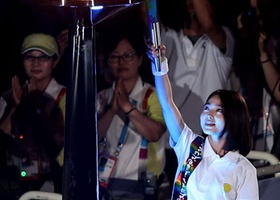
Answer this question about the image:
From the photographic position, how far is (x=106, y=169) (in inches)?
152

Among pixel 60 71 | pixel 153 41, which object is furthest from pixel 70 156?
pixel 60 71

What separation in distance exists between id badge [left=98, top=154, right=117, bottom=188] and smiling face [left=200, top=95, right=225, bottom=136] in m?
1.21

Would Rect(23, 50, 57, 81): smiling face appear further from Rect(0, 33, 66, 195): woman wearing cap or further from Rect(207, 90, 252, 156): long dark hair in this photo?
Rect(207, 90, 252, 156): long dark hair

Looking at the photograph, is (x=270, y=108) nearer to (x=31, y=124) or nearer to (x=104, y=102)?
(x=104, y=102)

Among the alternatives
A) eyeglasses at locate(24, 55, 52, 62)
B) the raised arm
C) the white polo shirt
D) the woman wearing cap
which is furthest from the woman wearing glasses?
the white polo shirt

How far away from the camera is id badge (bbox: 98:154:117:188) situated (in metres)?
3.84

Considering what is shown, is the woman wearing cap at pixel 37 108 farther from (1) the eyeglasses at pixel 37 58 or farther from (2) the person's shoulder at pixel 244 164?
(2) the person's shoulder at pixel 244 164

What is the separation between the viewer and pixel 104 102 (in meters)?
3.98

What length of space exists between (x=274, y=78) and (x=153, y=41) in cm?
204

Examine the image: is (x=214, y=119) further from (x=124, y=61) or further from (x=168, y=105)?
(x=124, y=61)

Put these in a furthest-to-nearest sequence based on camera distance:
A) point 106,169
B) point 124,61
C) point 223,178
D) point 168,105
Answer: point 124,61, point 106,169, point 168,105, point 223,178

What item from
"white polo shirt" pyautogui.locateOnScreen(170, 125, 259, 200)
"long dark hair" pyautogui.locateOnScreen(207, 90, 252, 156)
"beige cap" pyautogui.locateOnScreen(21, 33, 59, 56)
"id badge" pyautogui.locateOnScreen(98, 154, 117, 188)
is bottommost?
"id badge" pyautogui.locateOnScreen(98, 154, 117, 188)

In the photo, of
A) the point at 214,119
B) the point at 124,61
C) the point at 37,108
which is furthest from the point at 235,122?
the point at 37,108

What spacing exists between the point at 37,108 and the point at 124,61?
597 millimetres
